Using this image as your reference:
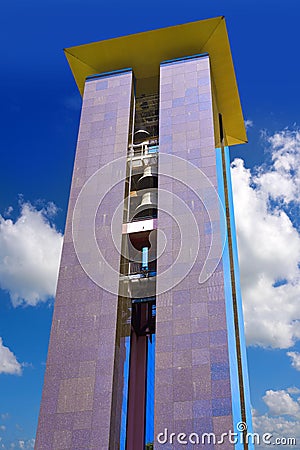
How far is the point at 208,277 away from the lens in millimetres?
16297

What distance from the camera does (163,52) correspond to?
23781 mm

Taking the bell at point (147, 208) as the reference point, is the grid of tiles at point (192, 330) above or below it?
below

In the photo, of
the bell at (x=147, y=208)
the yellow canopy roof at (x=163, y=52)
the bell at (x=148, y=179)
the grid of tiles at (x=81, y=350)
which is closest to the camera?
the grid of tiles at (x=81, y=350)

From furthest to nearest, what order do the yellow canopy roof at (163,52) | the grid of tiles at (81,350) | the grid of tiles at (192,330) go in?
the yellow canopy roof at (163,52) → the grid of tiles at (81,350) → the grid of tiles at (192,330)

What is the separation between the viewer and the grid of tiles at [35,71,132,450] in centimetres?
1439

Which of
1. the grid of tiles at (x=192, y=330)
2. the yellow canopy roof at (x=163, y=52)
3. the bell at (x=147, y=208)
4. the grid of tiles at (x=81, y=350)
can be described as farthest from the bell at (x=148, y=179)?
the yellow canopy roof at (x=163, y=52)

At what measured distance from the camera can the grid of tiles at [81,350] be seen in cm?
1439

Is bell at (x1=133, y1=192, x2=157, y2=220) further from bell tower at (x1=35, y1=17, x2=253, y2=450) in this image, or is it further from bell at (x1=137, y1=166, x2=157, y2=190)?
bell at (x1=137, y1=166, x2=157, y2=190)

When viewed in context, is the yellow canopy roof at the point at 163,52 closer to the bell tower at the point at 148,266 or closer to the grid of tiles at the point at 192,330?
the bell tower at the point at 148,266

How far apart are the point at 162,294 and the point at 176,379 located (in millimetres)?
2915

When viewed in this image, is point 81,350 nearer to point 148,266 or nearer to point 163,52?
point 148,266

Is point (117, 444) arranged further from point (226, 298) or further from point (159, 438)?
point (226, 298)

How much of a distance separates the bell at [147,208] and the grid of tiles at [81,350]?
1.29 metres

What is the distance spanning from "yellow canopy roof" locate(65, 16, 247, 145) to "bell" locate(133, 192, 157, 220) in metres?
4.81
